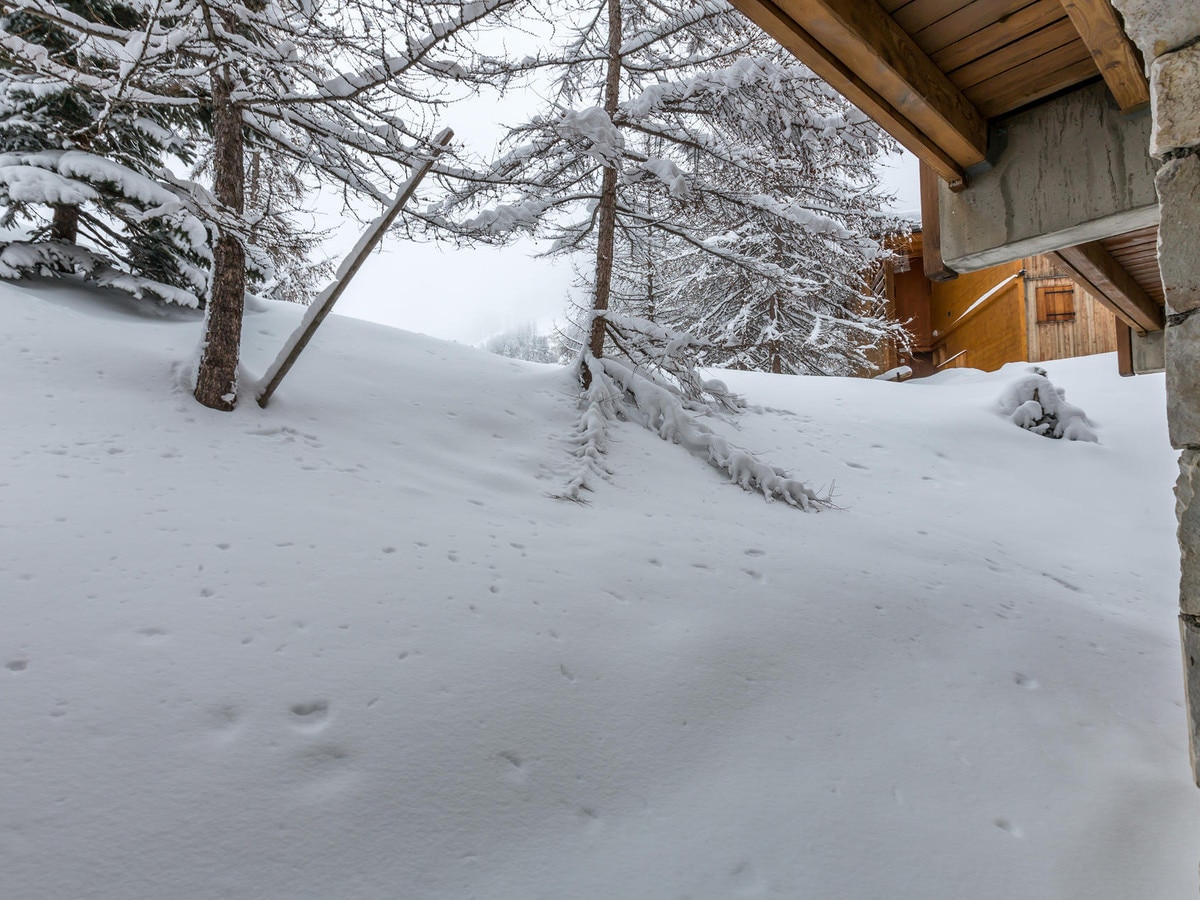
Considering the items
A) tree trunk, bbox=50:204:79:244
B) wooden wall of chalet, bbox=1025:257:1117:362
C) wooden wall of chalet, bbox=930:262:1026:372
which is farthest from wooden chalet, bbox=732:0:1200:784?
wooden wall of chalet, bbox=930:262:1026:372

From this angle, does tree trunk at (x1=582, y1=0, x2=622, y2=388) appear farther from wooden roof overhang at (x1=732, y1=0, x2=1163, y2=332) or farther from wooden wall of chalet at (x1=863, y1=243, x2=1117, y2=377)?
wooden wall of chalet at (x1=863, y1=243, x2=1117, y2=377)

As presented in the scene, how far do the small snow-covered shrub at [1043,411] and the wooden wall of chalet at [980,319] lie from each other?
615cm

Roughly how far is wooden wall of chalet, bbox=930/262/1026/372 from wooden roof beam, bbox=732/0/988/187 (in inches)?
528

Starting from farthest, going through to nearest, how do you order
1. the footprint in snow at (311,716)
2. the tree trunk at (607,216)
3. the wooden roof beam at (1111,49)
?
the tree trunk at (607,216) < the wooden roof beam at (1111,49) < the footprint in snow at (311,716)

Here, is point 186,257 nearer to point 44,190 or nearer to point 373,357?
point 44,190

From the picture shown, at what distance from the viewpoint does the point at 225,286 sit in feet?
15.3

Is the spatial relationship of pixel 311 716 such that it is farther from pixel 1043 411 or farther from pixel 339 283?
pixel 1043 411

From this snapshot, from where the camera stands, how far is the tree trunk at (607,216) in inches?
275

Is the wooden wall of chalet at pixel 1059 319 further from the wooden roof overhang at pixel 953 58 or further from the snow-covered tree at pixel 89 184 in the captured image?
the snow-covered tree at pixel 89 184

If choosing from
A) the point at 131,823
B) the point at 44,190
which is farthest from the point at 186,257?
the point at 131,823

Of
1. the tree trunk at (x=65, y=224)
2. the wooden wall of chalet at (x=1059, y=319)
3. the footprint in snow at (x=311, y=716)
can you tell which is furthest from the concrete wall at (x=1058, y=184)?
the wooden wall of chalet at (x=1059, y=319)

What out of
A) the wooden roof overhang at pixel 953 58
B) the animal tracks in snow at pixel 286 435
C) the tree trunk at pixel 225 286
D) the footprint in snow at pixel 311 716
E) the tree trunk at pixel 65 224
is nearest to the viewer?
the footprint in snow at pixel 311 716

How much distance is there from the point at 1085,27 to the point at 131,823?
418 cm

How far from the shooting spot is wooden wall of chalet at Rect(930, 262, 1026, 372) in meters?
15.0
